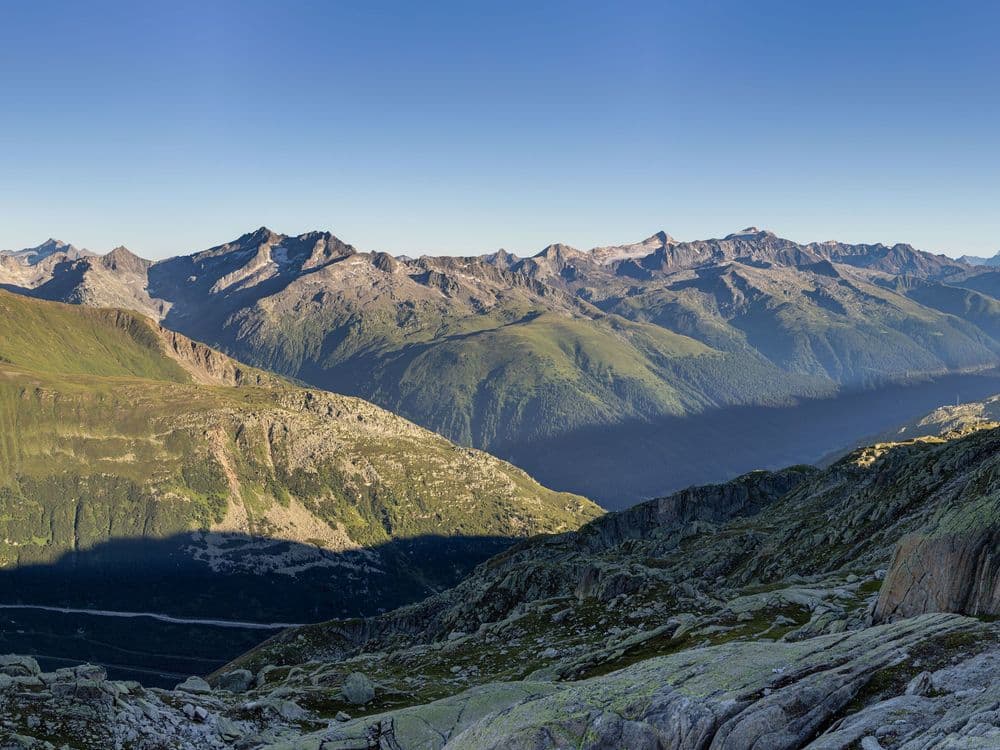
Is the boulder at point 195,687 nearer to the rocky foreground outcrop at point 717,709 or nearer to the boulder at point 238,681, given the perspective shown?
the rocky foreground outcrop at point 717,709

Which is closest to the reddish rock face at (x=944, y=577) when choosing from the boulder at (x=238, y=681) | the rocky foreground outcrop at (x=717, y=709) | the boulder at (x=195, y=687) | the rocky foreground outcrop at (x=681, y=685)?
the rocky foreground outcrop at (x=681, y=685)

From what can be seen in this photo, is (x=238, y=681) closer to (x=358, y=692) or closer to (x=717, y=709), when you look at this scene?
(x=358, y=692)

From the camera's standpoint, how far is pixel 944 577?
172 ft

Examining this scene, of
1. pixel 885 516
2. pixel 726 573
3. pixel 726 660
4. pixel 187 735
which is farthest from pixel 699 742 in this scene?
pixel 726 573

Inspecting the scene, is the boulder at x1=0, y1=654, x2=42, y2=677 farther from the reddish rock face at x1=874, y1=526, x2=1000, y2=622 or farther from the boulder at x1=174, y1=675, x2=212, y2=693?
the reddish rock face at x1=874, y1=526, x2=1000, y2=622

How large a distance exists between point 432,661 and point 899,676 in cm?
9392

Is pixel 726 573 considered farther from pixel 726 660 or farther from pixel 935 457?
pixel 726 660

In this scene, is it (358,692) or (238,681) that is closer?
(358,692)

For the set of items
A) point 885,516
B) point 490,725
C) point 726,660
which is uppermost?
point 726,660

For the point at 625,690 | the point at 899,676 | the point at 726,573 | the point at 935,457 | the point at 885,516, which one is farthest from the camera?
the point at 726,573

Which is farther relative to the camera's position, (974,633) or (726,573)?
(726,573)

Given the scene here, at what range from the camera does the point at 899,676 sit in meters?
36.9

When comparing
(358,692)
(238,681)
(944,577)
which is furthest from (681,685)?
(238,681)

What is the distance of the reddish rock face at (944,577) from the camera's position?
4900cm
